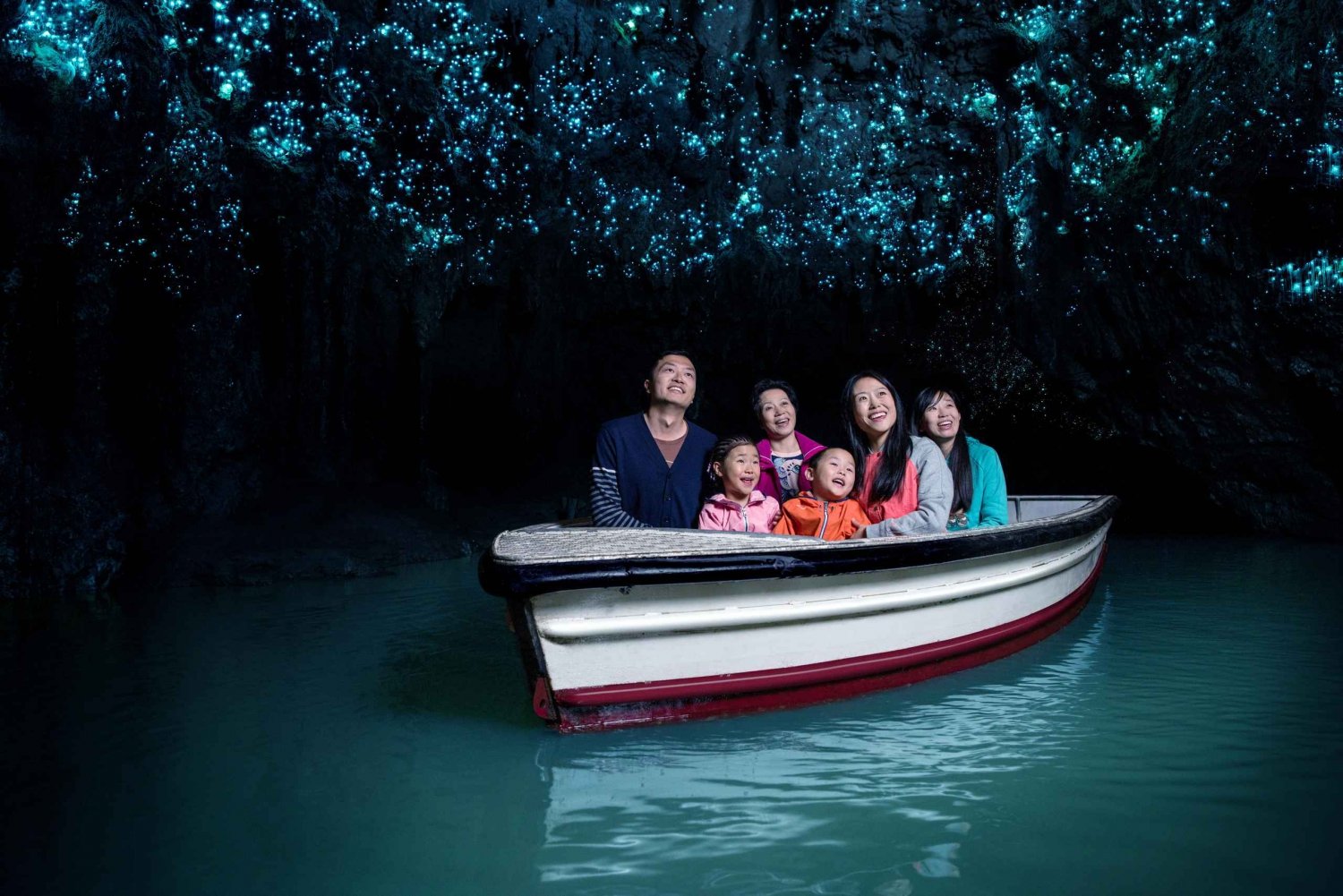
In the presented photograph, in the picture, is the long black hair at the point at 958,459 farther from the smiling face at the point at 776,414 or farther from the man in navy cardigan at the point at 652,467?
the man in navy cardigan at the point at 652,467

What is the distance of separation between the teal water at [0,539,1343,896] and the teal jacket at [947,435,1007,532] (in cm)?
73

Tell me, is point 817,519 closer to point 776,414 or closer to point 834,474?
point 834,474

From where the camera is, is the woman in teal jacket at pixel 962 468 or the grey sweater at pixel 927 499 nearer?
the grey sweater at pixel 927 499

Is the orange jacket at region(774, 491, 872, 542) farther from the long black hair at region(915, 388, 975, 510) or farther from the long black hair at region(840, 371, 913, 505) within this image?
the long black hair at region(915, 388, 975, 510)

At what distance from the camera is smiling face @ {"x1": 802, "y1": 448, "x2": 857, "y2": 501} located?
399cm

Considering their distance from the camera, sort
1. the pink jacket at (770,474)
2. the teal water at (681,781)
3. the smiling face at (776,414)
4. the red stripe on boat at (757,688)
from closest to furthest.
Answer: the teal water at (681,781)
the red stripe on boat at (757,688)
the pink jacket at (770,474)
the smiling face at (776,414)

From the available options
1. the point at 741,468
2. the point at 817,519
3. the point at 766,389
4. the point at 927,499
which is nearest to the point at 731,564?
the point at 741,468

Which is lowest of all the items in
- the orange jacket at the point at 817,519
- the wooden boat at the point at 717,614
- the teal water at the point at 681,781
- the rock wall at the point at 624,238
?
the teal water at the point at 681,781

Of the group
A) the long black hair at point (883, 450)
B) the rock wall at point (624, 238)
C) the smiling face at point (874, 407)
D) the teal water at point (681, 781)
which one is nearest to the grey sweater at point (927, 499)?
the long black hair at point (883, 450)

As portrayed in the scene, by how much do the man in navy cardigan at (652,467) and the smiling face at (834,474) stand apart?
0.60 metres

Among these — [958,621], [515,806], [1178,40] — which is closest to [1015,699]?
[958,621]

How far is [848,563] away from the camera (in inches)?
128

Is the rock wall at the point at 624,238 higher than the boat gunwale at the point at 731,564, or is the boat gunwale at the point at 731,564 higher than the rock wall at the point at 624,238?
the rock wall at the point at 624,238

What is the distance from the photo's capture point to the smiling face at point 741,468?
3.84 metres
